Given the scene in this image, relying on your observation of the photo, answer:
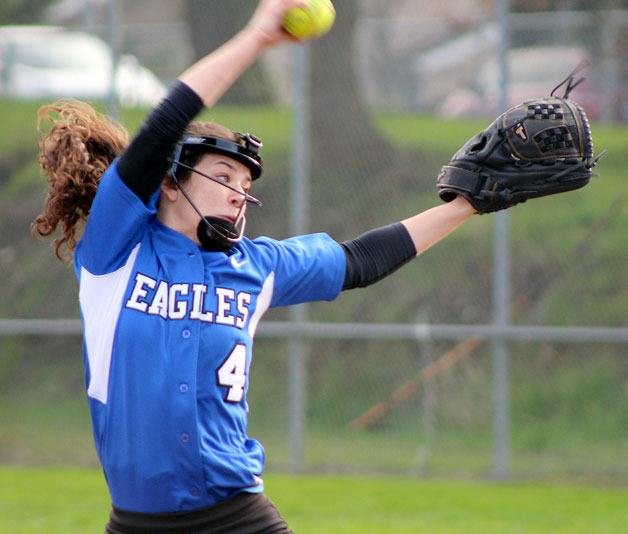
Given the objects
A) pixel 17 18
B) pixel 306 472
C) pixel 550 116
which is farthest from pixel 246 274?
pixel 17 18

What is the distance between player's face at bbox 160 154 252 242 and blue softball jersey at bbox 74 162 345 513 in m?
0.06

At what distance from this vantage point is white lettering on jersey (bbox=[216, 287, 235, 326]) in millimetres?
3229

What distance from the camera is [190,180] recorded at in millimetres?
3342

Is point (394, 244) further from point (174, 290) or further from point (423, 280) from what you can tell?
point (423, 280)

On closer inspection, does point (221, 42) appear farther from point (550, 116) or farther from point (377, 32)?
point (550, 116)

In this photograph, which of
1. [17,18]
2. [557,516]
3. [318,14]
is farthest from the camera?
[17,18]

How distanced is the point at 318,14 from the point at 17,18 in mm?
6333

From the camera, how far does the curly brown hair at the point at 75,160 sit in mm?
3350

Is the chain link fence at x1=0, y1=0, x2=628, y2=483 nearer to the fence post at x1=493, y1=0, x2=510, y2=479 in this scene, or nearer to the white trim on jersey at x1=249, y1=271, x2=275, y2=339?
the fence post at x1=493, y1=0, x2=510, y2=479

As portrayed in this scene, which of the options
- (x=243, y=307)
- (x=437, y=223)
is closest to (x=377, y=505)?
(x=437, y=223)

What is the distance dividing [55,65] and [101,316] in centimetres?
594

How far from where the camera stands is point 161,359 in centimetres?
315

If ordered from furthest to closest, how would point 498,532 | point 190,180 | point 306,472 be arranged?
point 306,472 → point 498,532 → point 190,180

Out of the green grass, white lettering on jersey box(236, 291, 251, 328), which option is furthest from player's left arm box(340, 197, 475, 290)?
the green grass
